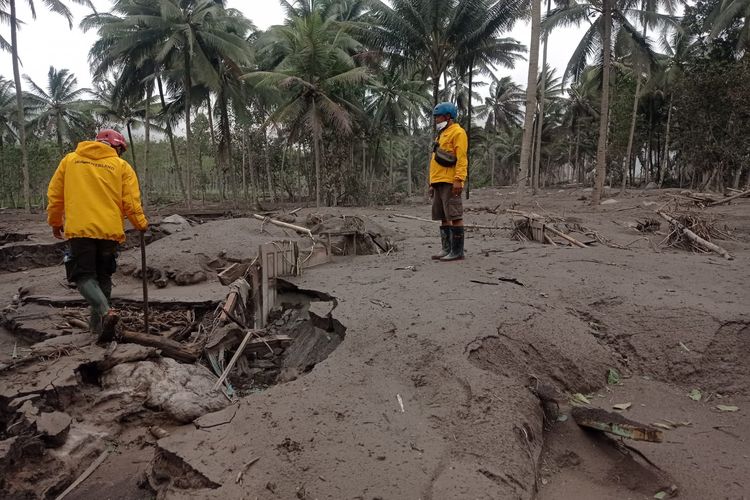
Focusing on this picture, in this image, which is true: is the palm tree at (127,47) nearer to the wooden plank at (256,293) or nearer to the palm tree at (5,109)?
the palm tree at (5,109)

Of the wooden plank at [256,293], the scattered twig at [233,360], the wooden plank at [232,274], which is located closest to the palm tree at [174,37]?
the wooden plank at [232,274]

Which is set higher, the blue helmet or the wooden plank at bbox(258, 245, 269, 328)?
the blue helmet

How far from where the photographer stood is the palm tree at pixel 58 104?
3206cm

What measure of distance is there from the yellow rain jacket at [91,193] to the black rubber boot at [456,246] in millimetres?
3661

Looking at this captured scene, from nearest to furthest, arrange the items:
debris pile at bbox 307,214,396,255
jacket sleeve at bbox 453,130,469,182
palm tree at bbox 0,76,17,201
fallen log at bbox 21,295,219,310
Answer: fallen log at bbox 21,295,219,310, jacket sleeve at bbox 453,130,469,182, debris pile at bbox 307,214,396,255, palm tree at bbox 0,76,17,201

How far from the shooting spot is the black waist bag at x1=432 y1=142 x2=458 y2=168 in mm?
5461

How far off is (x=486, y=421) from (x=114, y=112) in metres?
30.2

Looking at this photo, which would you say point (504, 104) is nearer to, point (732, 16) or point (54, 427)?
point (732, 16)

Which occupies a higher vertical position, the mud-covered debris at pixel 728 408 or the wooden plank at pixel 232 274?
the wooden plank at pixel 232 274

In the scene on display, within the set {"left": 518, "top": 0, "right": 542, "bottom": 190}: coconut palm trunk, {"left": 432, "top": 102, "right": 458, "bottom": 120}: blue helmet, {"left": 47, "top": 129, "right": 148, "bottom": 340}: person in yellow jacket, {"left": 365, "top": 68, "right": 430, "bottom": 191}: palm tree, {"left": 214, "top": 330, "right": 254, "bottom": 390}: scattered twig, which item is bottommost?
{"left": 214, "top": 330, "right": 254, "bottom": 390}: scattered twig

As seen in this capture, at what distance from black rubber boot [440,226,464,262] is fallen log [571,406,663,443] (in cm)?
315

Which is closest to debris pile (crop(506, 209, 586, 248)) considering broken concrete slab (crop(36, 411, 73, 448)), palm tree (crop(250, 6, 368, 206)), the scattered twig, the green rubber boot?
the scattered twig

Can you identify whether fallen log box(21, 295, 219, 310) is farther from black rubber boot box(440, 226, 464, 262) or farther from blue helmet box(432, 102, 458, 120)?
blue helmet box(432, 102, 458, 120)

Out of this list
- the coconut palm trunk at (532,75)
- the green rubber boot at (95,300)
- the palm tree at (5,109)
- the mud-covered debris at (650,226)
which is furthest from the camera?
the palm tree at (5,109)
